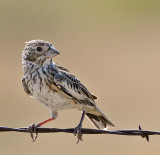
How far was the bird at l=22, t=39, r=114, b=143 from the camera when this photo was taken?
30.9ft

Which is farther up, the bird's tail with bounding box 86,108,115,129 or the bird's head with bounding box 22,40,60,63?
the bird's head with bounding box 22,40,60,63

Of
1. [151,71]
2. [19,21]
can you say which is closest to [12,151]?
[151,71]

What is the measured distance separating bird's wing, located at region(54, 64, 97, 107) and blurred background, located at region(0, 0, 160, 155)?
5706 mm

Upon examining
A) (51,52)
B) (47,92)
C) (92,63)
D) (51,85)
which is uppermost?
(92,63)

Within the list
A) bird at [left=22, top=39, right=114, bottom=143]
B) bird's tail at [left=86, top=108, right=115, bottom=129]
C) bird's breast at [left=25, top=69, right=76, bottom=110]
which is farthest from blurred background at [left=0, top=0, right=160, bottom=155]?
bird's breast at [left=25, top=69, right=76, bottom=110]

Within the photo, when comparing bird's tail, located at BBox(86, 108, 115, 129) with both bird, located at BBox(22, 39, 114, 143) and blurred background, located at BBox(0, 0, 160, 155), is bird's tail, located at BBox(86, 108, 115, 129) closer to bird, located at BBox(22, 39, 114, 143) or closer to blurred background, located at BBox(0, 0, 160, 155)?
bird, located at BBox(22, 39, 114, 143)

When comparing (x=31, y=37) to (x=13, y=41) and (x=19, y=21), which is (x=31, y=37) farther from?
(x=19, y=21)

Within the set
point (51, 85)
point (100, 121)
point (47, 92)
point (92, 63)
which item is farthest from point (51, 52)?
point (92, 63)

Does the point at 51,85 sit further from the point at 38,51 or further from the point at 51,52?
the point at 38,51

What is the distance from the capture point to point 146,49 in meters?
22.9

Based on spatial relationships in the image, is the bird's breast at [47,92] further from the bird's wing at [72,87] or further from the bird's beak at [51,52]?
the bird's beak at [51,52]

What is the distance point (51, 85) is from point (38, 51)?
611 millimetres

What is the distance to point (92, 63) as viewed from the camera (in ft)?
70.0

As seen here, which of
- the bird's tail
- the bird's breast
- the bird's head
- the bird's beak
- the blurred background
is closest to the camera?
the bird's breast
